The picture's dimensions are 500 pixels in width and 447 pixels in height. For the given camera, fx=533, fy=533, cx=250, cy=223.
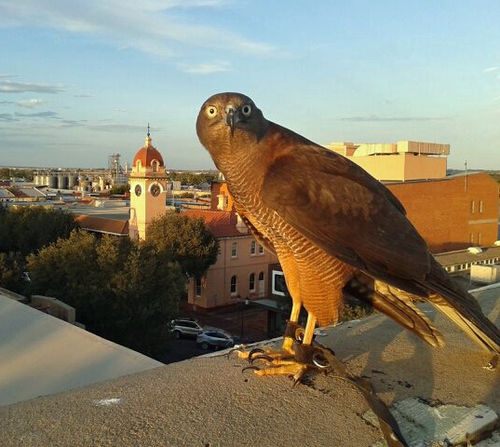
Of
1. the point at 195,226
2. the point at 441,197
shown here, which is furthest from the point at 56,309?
the point at 441,197

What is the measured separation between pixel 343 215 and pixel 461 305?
954 millimetres

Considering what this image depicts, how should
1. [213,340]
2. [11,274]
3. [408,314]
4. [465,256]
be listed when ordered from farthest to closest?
1. [465,256]
2. [213,340]
3. [11,274]
4. [408,314]

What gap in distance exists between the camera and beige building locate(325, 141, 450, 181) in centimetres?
4122

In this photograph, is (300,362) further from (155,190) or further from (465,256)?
(155,190)

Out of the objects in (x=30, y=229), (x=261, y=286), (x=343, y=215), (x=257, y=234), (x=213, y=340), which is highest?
(x=343, y=215)

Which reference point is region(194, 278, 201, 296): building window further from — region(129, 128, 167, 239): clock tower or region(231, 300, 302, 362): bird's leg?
region(231, 300, 302, 362): bird's leg

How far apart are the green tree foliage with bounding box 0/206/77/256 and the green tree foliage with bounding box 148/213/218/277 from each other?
5.46 m

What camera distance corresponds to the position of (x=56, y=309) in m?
13.9

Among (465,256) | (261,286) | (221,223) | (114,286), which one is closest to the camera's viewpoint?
(114,286)

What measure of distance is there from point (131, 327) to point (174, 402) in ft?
51.3

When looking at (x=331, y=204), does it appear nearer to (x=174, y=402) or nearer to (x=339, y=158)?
(x=339, y=158)

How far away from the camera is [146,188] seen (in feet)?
109

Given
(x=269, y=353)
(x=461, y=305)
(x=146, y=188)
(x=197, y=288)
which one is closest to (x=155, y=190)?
(x=146, y=188)

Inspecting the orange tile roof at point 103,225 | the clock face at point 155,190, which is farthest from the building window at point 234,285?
the orange tile roof at point 103,225
